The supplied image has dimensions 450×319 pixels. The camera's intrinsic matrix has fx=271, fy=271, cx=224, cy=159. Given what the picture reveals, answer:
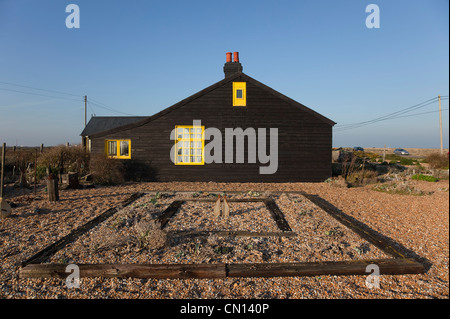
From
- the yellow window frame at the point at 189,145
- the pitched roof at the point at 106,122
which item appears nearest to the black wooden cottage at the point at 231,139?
the yellow window frame at the point at 189,145

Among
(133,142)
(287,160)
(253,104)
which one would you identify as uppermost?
(253,104)

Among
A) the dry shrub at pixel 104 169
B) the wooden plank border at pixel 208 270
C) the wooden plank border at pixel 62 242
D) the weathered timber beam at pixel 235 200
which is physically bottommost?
the wooden plank border at pixel 208 270

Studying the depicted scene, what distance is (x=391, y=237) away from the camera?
540cm

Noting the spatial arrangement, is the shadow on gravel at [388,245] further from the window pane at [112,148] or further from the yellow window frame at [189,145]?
the window pane at [112,148]

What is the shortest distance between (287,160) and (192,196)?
6.00m

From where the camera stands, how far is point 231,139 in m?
12.7

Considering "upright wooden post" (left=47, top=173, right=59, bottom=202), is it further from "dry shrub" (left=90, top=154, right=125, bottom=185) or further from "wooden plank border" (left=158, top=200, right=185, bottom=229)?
"dry shrub" (left=90, top=154, right=125, bottom=185)

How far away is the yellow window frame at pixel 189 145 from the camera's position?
1270 cm

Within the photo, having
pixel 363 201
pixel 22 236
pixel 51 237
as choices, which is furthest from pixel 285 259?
pixel 363 201

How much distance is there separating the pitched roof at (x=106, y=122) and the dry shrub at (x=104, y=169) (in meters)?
17.2

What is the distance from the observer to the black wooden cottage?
1266 centimetres

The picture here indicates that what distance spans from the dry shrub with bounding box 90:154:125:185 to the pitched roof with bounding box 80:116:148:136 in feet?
56.4

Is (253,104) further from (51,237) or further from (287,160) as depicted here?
(51,237)

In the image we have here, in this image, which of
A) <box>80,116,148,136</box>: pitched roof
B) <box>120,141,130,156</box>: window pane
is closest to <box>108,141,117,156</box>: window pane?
<box>120,141,130,156</box>: window pane
